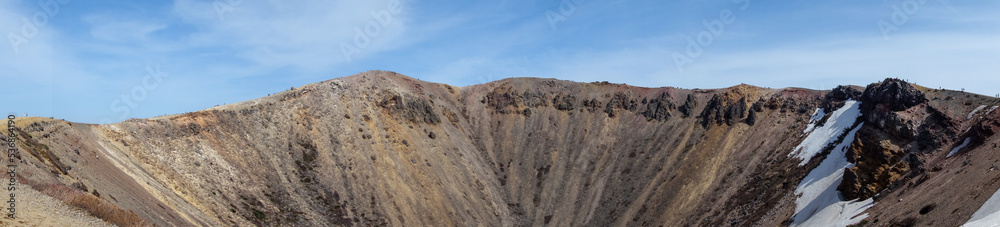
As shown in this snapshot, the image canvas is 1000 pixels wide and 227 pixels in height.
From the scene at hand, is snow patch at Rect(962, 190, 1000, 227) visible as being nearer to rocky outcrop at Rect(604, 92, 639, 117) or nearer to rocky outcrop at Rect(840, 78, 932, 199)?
rocky outcrop at Rect(840, 78, 932, 199)

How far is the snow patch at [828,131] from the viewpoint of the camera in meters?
90.9

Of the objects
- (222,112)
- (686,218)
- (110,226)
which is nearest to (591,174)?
(686,218)

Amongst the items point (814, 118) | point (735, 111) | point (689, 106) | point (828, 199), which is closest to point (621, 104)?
point (689, 106)

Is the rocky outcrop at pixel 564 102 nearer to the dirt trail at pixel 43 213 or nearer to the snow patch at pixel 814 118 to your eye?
the snow patch at pixel 814 118

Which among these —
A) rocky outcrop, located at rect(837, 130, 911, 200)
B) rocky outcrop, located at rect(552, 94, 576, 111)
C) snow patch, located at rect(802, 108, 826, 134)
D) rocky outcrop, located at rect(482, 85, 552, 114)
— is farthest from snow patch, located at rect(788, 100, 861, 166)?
rocky outcrop, located at rect(482, 85, 552, 114)

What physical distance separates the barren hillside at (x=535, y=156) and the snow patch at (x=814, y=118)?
1.09 feet

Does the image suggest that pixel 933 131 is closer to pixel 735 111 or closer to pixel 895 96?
pixel 895 96

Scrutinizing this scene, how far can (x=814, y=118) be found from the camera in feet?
340

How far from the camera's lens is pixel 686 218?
305 ft

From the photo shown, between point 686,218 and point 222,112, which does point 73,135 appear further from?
point 686,218

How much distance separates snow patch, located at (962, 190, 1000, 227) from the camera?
41562 mm

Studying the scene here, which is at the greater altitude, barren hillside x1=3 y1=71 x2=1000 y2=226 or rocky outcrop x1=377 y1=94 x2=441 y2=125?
rocky outcrop x1=377 y1=94 x2=441 y2=125

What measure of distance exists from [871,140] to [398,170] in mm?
65949

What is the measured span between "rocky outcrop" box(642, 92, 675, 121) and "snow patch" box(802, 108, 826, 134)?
2675 centimetres
